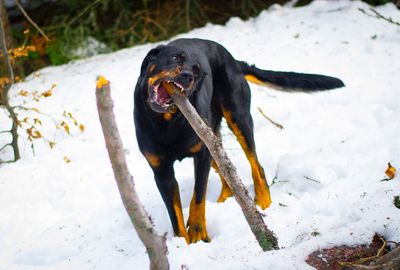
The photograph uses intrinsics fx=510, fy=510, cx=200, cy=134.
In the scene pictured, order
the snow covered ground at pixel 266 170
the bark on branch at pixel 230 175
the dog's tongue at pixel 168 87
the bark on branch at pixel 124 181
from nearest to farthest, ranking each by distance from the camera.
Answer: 1. the bark on branch at pixel 124 181
2. the bark on branch at pixel 230 175
3. the dog's tongue at pixel 168 87
4. the snow covered ground at pixel 266 170

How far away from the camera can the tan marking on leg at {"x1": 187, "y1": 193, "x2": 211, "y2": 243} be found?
3625 mm

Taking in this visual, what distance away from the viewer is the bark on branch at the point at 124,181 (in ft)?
5.60

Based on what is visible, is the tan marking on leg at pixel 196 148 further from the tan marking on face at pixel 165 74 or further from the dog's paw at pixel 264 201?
the dog's paw at pixel 264 201

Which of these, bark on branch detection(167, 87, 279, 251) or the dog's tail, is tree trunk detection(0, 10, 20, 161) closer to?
the dog's tail

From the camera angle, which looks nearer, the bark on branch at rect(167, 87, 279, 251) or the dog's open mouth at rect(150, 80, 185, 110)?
the bark on branch at rect(167, 87, 279, 251)

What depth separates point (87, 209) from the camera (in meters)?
4.13

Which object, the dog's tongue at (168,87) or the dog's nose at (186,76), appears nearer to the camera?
the dog's tongue at (168,87)

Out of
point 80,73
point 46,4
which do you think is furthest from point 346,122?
point 46,4

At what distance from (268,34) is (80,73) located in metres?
2.65

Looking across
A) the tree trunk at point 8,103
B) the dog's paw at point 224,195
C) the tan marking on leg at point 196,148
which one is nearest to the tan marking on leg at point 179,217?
the tan marking on leg at point 196,148

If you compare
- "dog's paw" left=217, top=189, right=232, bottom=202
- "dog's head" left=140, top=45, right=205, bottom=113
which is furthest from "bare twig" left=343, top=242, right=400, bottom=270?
"dog's paw" left=217, top=189, right=232, bottom=202

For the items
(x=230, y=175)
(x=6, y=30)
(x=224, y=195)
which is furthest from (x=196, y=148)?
(x=6, y=30)

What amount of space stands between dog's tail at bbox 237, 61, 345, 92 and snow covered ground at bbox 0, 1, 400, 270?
616mm

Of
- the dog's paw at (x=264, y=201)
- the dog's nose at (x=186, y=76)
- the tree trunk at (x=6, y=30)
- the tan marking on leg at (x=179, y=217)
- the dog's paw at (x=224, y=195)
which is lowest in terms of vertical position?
the dog's paw at (x=224, y=195)
